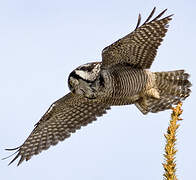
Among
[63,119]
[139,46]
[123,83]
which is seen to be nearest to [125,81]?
[123,83]

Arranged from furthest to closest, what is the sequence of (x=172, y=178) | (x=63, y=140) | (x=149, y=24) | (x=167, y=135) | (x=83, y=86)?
1. (x=63, y=140)
2. (x=83, y=86)
3. (x=149, y=24)
4. (x=167, y=135)
5. (x=172, y=178)

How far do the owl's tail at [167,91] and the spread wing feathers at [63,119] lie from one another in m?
0.87

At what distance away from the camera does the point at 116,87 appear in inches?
Answer: 322

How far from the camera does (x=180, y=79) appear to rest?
9195 millimetres

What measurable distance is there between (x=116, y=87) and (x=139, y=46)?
900 mm

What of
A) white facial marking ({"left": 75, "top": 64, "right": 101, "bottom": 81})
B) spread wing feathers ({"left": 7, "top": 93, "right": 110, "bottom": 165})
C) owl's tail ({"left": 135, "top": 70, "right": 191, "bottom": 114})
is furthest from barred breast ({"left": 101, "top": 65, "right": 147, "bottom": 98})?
spread wing feathers ({"left": 7, "top": 93, "right": 110, "bottom": 165})

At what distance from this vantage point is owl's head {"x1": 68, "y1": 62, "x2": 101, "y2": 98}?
26.7 feet

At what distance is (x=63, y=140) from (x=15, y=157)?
1.14m

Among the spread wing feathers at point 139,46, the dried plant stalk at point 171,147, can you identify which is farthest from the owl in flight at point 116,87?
the dried plant stalk at point 171,147

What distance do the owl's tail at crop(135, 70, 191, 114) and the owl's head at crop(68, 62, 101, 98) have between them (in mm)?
1268

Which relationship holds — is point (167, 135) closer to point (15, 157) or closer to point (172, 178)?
point (172, 178)

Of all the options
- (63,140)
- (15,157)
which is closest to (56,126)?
(63,140)

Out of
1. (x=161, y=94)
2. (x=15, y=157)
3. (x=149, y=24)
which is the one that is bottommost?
(x=15, y=157)

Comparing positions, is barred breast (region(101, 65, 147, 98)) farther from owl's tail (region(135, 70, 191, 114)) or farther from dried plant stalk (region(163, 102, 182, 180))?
dried plant stalk (region(163, 102, 182, 180))
